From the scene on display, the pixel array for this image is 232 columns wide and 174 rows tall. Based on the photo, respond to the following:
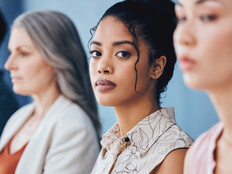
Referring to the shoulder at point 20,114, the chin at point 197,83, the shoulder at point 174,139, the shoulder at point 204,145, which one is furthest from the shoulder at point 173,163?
the shoulder at point 20,114


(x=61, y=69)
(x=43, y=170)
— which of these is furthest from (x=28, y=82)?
(x=43, y=170)

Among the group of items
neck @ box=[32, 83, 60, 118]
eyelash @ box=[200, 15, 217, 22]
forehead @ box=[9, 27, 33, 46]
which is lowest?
neck @ box=[32, 83, 60, 118]

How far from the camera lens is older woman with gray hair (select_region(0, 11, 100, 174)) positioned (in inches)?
61.1

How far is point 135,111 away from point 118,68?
153 mm

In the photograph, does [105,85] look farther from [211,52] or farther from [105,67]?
[211,52]

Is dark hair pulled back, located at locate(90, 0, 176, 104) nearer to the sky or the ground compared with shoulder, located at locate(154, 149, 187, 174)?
nearer to the sky

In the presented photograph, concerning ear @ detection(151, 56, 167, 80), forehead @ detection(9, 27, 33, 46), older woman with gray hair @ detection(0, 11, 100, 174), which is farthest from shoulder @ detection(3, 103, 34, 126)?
ear @ detection(151, 56, 167, 80)

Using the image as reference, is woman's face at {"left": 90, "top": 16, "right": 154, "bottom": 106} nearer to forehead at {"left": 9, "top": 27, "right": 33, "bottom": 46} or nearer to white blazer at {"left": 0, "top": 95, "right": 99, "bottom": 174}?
white blazer at {"left": 0, "top": 95, "right": 99, "bottom": 174}

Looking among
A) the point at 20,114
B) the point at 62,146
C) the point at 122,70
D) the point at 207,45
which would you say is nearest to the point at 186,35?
the point at 207,45

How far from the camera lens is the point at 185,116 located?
1704 millimetres

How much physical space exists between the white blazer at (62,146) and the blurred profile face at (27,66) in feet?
0.54

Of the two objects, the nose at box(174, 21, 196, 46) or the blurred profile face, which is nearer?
the nose at box(174, 21, 196, 46)

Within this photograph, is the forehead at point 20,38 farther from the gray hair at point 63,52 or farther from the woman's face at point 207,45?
the woman's face at point 207,45

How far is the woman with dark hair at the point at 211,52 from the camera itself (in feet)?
2.20
